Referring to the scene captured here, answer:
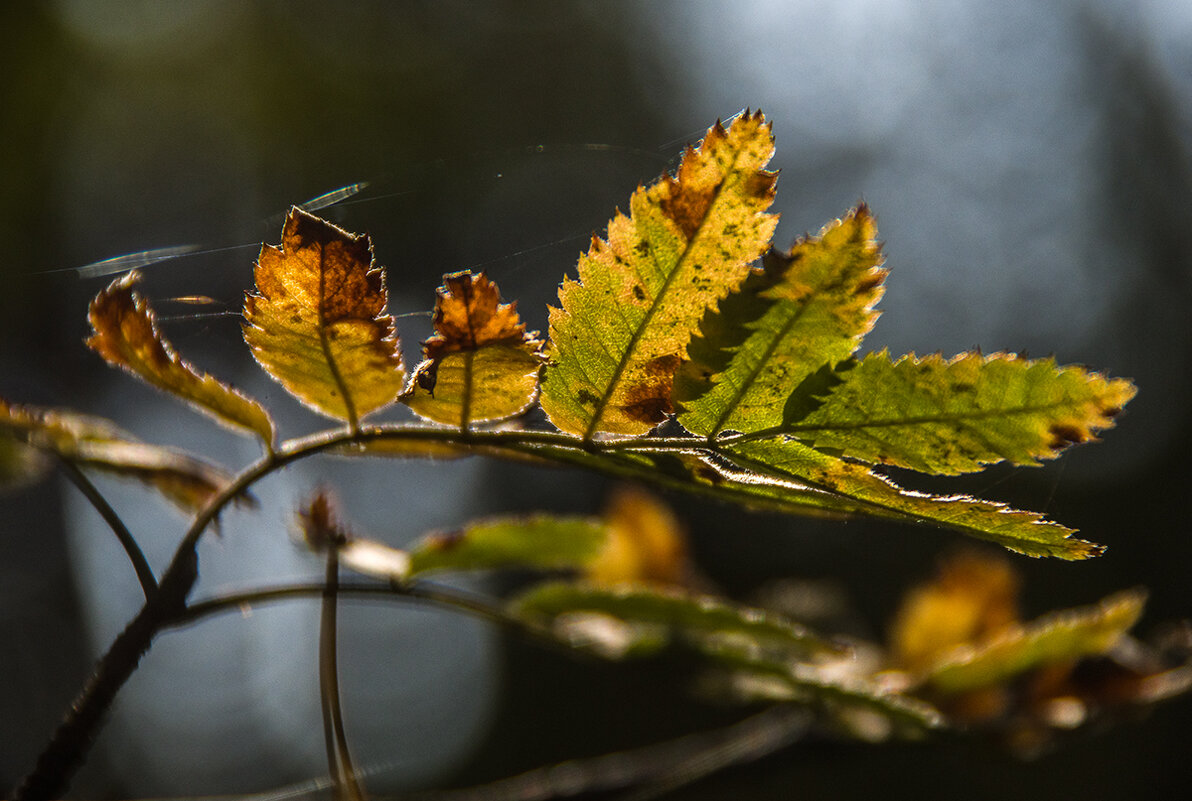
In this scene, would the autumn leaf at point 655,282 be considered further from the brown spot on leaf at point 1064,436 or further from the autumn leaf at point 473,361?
the brown spot on leaf at point 1064,436

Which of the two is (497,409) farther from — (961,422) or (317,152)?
(317,152)

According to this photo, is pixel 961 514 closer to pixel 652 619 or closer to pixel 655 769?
pixel 652 619

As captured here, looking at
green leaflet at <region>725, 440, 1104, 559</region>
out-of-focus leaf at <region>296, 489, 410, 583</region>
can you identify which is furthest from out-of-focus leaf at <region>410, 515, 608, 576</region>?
green leaflet at <region>725, 440, 1104, 559</region>

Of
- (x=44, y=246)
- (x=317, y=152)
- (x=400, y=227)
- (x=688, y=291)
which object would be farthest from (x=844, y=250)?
(x=317, y=152)

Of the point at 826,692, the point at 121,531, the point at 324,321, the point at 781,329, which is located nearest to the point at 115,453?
the point at 121,531

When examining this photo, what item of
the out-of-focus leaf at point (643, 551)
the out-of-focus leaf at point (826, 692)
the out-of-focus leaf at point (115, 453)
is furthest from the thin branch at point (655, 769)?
the out-of-focus leaf at point (115, 453)

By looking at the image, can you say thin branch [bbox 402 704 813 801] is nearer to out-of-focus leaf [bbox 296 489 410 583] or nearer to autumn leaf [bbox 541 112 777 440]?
out-of-focus leaf [bbox 296 489 410 583]
